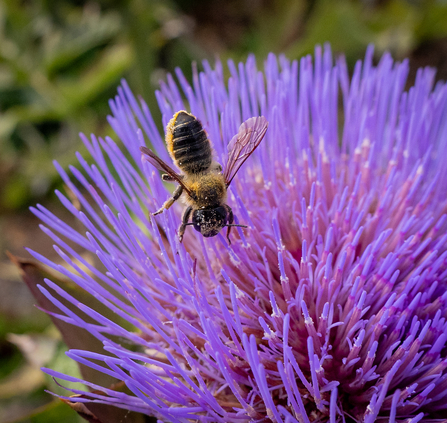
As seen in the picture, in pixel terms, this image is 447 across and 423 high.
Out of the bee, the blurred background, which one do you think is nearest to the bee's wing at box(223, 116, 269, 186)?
the bee

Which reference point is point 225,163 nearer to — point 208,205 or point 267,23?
point 208,205

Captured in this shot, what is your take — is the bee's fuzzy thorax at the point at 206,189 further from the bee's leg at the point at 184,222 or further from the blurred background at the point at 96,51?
the blurred background at the point at 96,51

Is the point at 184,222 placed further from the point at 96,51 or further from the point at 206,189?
the point at 96,51

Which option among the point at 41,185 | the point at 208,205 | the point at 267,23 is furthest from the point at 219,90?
the point at 41,185

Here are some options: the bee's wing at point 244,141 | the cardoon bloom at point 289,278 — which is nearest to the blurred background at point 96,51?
the cardoon bloom at point 289,278

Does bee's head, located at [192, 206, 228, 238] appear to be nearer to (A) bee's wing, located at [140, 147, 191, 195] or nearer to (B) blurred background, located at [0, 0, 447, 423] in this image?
(A) bee's wing, located at [140, 147, 191, 195]

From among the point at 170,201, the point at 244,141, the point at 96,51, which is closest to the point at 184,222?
the point at 170,201
